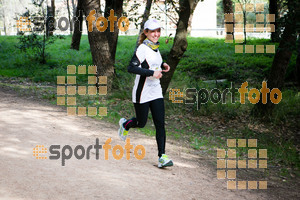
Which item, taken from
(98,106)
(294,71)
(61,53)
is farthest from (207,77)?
(61,53)

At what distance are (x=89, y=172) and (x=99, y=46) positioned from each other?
710 centimetres

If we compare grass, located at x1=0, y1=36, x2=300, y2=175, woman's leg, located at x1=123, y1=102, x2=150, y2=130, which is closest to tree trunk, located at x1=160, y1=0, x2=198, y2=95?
grass, located at x1=0, y1=36, x2=300, y2=175

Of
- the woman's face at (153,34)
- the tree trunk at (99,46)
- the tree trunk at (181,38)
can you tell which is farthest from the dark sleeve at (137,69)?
the tree trunk at (99,46)

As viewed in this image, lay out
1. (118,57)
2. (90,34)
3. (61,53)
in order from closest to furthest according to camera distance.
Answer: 1. (90,34)
2. (118,57)
3. (61,53)

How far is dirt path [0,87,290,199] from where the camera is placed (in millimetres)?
4250

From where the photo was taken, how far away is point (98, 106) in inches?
396

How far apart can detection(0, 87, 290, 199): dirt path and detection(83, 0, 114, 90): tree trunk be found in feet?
12.7

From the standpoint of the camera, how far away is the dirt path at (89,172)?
4.25m

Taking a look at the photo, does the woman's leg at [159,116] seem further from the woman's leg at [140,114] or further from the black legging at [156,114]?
the woman's leg at [140,114]

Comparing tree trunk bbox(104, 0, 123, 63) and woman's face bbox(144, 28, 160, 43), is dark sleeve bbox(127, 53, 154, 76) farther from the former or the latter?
tree trunk bbox(104, 0, 123, 63)

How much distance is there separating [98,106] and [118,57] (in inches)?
310

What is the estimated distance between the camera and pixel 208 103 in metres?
10.9

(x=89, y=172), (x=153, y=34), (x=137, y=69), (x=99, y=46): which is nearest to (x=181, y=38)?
(x=99, y=46)

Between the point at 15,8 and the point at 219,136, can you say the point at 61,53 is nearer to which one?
the point at 219,136
